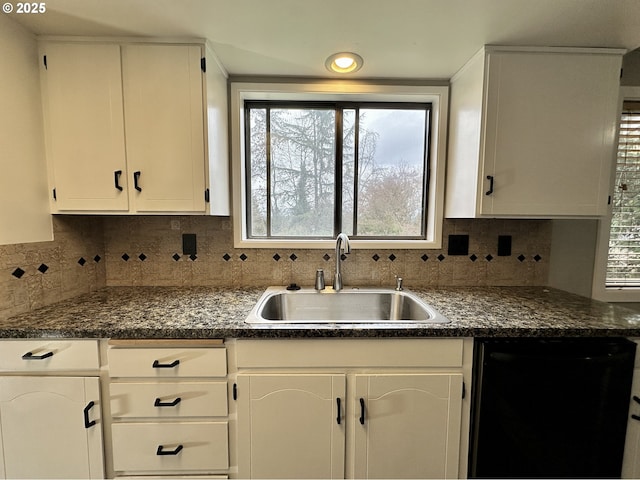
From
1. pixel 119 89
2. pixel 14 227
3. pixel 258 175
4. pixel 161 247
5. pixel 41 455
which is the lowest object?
pixel 41 455

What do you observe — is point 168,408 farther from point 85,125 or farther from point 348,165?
point 348,165

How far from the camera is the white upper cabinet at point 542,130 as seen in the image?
52.6 inches

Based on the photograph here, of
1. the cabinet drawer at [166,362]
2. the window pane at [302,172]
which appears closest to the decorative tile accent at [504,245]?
the window pane at [302,172]

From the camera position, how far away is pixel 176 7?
1.10 m

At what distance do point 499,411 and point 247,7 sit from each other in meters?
1.94

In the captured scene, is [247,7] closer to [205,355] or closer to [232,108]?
[232,108]

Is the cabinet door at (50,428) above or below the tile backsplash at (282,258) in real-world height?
below

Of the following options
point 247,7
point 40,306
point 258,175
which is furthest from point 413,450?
point 247,7

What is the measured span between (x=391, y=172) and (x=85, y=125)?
5.59 feet

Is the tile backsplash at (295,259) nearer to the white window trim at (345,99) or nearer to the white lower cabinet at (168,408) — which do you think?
the white window trim at (345,99)

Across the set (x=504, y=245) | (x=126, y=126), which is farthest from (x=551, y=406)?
(x=126, y=126)

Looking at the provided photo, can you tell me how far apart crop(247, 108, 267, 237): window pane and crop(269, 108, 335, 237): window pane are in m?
0.05

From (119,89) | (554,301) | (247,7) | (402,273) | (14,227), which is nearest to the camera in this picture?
(247,7)

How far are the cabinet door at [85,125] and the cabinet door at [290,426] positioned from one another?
1.15 m
